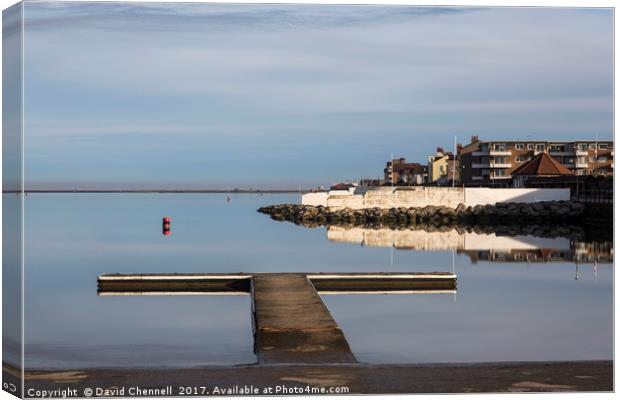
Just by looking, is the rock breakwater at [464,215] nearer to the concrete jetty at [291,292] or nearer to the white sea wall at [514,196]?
the white sea wall at [514,196]

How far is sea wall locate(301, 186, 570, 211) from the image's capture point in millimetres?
53228

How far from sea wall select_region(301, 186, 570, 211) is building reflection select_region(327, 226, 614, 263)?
996 cm

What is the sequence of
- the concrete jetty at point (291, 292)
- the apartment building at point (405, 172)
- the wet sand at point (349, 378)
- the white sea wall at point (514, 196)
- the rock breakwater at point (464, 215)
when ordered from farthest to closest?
the apartment building at point (405, 172) < the white sea wall at point (514, 196) < the rock breakwater at point (464, 215) < the concrete jetty at point (291, 292) < the wet sand at point (349, 378)

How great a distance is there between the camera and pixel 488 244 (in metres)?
33.6

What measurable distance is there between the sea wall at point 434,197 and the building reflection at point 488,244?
996 cm

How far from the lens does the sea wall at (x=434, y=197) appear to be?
175 ft

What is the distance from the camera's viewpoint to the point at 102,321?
50.7 ft

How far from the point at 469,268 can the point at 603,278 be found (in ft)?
17.3


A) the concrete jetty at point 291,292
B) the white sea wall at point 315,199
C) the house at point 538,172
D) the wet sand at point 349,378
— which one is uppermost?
the house at point 538,172

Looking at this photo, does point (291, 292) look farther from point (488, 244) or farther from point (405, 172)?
point (405, 172)

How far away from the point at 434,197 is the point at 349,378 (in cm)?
4645

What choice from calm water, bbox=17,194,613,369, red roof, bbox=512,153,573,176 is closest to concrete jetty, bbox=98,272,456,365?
calm water, bbox=17,194,613,369

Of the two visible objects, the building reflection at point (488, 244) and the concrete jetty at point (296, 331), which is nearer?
the concrete jetty at point (296, 331)

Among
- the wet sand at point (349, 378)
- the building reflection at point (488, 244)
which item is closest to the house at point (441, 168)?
the building reflection at point (488, 244)
